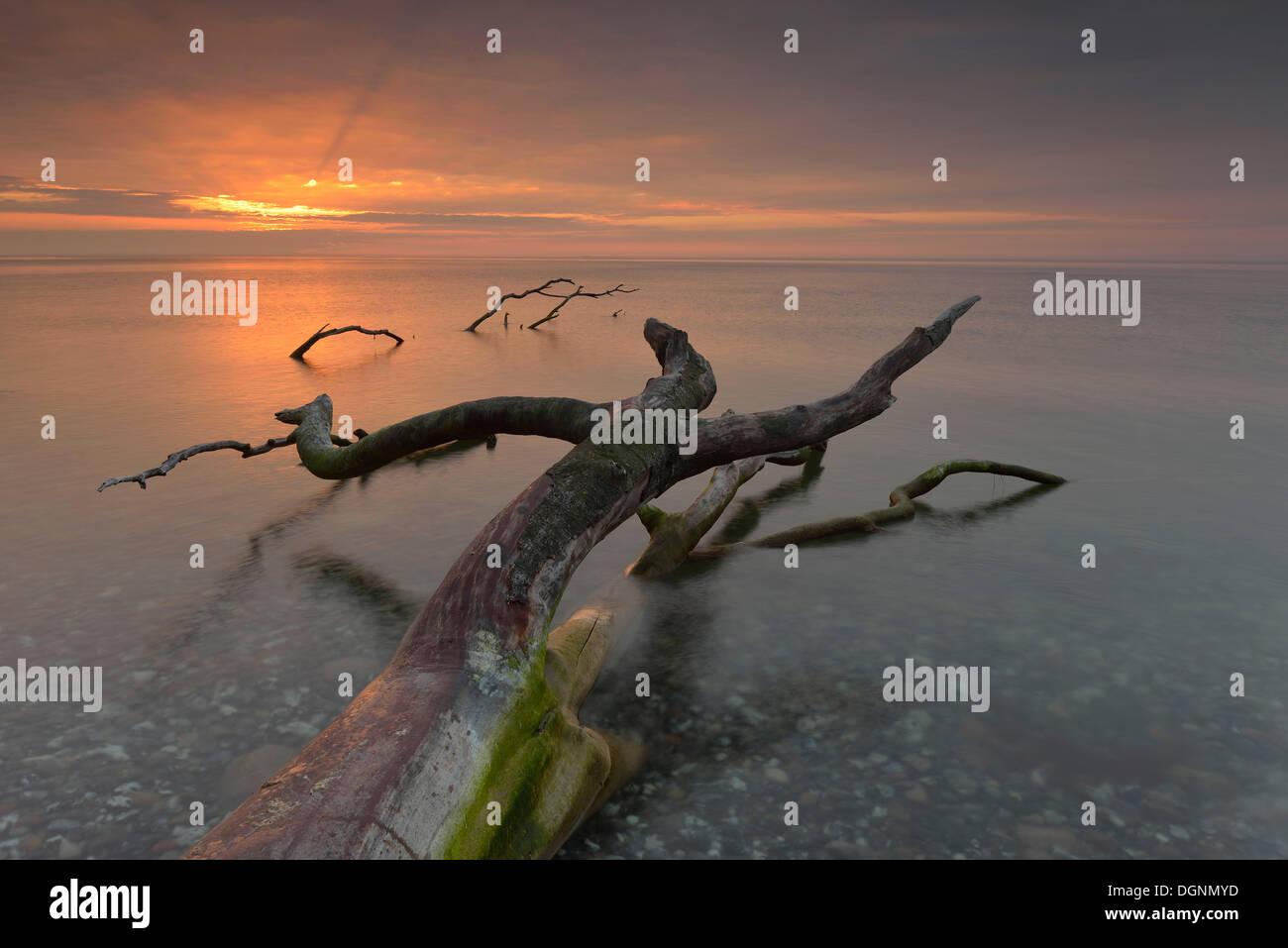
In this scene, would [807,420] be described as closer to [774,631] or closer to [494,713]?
[774,631]

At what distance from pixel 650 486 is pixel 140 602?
455cm

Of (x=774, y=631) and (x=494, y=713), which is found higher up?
(x=494, y=713)

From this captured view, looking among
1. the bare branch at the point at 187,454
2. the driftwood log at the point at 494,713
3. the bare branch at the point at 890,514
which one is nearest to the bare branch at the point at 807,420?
the driftwood log at the point at 494,713

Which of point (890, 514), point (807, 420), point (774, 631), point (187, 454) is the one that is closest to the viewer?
point (774, 631)

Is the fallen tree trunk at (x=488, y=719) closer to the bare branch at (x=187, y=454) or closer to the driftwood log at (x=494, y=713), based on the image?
the driftwood log at (x=494, y=713)

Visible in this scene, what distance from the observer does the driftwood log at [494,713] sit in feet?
11.4

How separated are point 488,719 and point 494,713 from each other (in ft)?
0.18

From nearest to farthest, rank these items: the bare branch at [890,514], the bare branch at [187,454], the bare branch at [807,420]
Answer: the bare branch at [807,420] < the bare branch at [187,454] < the bare branch at [890,514]

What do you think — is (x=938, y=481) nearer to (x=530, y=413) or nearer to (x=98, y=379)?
(x=530, y=413)

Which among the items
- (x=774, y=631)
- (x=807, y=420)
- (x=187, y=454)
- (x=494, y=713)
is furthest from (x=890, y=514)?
(x=187, y=454)

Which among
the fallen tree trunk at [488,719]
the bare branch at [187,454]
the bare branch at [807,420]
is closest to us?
the fallen tree trunk at [488,719]

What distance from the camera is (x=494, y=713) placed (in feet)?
14.1

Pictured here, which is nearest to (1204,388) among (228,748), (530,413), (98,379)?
(530,413)
